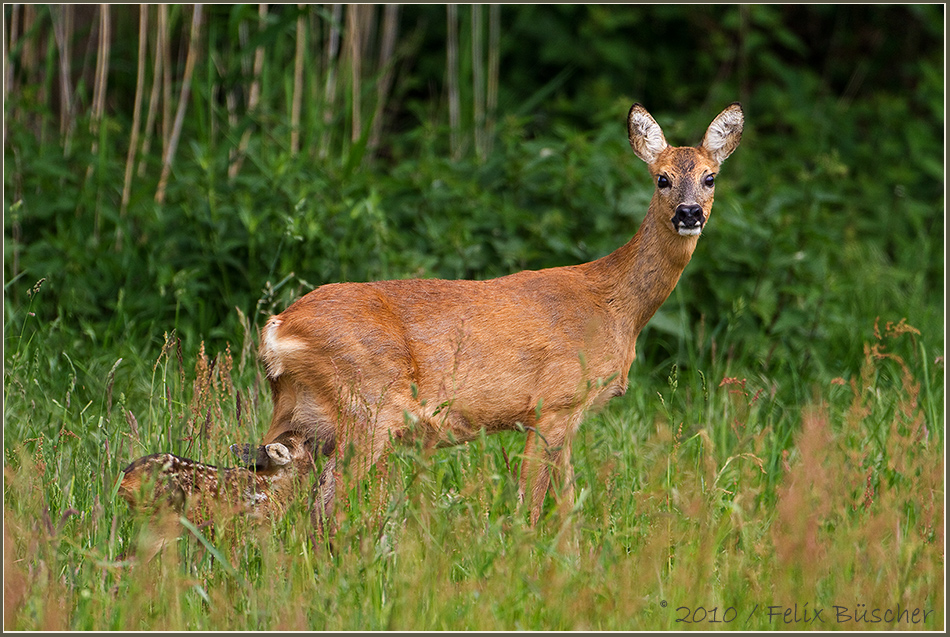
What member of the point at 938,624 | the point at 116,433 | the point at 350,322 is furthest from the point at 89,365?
the point at 938,624

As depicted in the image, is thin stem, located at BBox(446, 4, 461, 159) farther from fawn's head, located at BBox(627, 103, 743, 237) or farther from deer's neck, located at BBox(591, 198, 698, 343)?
deer's neck, located at BBox(591, 198, 698, 343)

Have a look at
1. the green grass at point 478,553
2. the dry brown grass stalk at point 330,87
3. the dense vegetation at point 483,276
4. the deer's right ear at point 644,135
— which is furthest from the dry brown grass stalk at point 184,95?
the deer's right ear at point 644,135

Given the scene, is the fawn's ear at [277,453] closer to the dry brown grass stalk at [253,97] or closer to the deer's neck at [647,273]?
the deer's neck at [647,273]

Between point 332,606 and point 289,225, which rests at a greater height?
point 289,225

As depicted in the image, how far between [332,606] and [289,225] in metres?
2.09

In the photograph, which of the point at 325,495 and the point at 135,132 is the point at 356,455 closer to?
the point at 325,495

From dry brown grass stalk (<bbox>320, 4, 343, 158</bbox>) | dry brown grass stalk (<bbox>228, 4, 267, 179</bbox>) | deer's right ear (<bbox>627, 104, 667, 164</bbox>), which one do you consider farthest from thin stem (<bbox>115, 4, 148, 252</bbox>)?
deer's right ear (<bbox>627, 104, 667, 164</bbox>)

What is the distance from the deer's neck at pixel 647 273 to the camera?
13.4 feet

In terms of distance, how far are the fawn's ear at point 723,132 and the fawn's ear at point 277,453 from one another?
196 cm

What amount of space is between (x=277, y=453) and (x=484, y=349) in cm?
81

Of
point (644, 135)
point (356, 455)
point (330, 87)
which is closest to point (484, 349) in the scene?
point (356, 455)

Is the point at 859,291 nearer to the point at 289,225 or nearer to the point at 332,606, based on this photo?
the point at 289,225

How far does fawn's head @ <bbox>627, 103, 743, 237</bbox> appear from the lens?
3895mm

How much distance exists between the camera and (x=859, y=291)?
6.39 meters
